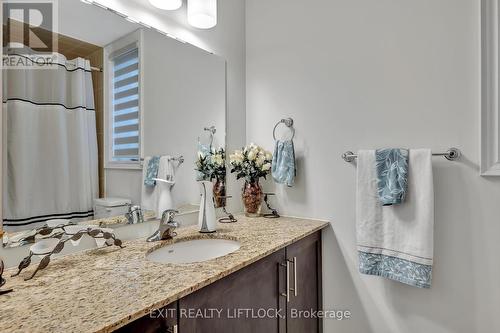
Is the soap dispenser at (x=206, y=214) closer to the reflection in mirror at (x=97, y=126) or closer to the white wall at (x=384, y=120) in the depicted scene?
the reflection in mirror at (x=97, y=126)

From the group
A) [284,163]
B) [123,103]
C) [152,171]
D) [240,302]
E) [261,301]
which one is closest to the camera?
[240,302]

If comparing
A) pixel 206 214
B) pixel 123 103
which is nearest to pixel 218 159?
pixel 206 214

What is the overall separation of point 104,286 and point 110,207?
0.47 metres

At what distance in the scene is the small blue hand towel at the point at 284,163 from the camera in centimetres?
163

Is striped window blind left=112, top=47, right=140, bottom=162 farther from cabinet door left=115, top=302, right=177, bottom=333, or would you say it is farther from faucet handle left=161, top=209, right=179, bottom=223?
cabinet door left=115, top=302, right=177, bottom=333

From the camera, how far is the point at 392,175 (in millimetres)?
1283

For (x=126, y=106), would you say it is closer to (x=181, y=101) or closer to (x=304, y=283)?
(x=181, y=101)

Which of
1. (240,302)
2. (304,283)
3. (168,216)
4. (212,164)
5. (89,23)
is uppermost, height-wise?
(89,23)

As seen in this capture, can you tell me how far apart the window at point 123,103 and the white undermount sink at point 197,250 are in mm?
424

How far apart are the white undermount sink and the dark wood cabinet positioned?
22 cm

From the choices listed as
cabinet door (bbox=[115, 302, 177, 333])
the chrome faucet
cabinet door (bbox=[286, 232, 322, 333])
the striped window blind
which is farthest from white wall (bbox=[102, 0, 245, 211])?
cabinet door (bbox=[115, 302, 177, 333])

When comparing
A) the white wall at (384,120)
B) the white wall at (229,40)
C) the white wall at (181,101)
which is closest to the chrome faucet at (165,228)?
the white wall at (181,101)

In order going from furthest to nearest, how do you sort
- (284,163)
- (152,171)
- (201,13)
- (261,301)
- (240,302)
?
(284,163)
(201,13)
(152,171)
(261,301)
(240,302)

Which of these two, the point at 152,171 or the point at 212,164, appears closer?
the point at 152,171
